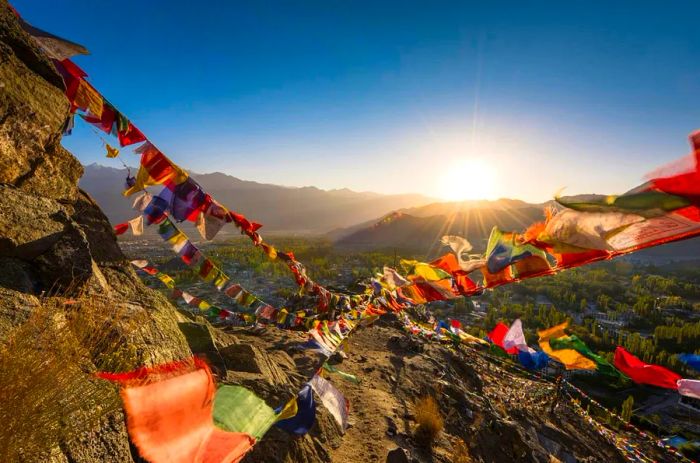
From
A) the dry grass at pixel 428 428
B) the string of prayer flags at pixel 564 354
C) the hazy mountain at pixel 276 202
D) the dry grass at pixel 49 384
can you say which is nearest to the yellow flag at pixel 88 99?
the dry grass at pixel 49 384

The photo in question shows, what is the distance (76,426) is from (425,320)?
56.3 feet

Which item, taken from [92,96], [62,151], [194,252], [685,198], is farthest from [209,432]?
[194,252]

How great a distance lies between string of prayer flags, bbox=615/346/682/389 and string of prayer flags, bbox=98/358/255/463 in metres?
9.08

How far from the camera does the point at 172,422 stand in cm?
238

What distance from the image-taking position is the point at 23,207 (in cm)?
311

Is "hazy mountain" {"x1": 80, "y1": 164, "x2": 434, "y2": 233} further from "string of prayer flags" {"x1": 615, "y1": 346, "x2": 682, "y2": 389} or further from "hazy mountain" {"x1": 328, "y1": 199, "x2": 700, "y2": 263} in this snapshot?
"string of prayer flags" {"x1": 615, "y1": 346, "x2": 682, "y2": 389}

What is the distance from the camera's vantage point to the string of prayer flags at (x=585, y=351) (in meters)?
9.21

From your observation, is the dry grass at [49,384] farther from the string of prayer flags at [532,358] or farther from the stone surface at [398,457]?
the string of prayer flags at [532,358]

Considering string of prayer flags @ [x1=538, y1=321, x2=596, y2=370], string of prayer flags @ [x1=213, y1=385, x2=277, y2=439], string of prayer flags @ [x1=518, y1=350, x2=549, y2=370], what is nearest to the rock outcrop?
string of prayer flags @ [x1=213, y1=385, x2=277, y2=439]

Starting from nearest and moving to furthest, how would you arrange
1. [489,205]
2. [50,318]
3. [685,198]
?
[685,198]
[50,318]
[489,205]

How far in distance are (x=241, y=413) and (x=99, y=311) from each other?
141cm

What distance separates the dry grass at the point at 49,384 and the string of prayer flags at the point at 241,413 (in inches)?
30.1

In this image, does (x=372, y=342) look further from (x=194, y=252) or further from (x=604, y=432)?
(x=604, y=432)

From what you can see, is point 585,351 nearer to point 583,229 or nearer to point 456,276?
point 456,276
